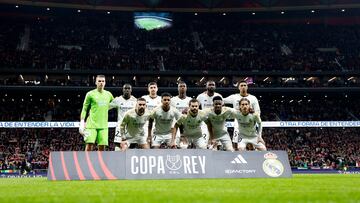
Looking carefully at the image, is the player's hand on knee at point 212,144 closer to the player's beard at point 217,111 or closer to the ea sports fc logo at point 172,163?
the player's beard at point 217,111

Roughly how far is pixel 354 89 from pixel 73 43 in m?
30.6

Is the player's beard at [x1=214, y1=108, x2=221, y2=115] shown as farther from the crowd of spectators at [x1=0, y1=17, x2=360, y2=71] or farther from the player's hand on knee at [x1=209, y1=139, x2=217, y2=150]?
the crowd of spectators at [x1=0, y1=17, x2=360, y2=71]

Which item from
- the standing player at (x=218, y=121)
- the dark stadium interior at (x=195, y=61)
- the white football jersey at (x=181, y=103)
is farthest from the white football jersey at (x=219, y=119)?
the dark stadium interior at (x=195, y=61)

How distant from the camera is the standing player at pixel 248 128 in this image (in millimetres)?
13220

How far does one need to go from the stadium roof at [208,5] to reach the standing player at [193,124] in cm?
3947

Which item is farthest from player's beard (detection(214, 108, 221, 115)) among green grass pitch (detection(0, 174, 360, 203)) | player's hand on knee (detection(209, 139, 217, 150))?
green grass pitch (detection(0, 174, 360, 203))

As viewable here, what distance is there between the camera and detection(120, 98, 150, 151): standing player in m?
12.1

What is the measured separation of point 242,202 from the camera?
519 cm

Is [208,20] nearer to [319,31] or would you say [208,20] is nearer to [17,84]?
[319,31]

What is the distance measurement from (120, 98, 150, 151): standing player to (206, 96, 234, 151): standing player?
188 centimetres

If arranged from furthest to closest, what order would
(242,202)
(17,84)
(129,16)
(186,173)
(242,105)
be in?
1. (129,16)
2. (17,84)
3. (242,105)
4. (186,173)
5. (242,202)

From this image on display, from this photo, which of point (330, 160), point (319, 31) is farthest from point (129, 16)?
point (330, 160)

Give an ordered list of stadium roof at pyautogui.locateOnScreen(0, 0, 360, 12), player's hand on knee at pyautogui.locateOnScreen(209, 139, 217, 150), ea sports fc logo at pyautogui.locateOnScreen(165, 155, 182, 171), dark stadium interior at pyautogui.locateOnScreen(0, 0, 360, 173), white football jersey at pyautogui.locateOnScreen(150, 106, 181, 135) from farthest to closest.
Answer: stadium roof at pyautogui.locateOnScreen(0, 0, 360, 12) < dark stadium interior at pyautogui.locateOnScreen(0, 0, 360, 173) < player's hand on knee at pyautogui.locateOnScreen(209, 139, 217, 150) < white football jersey at pyautogui.locateOnScreen(150, 106, 181, 135) < ea sports fc logo at pyautogui.locateOnScreen(165, 155, 182, 171)

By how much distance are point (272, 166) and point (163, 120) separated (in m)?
3.24
